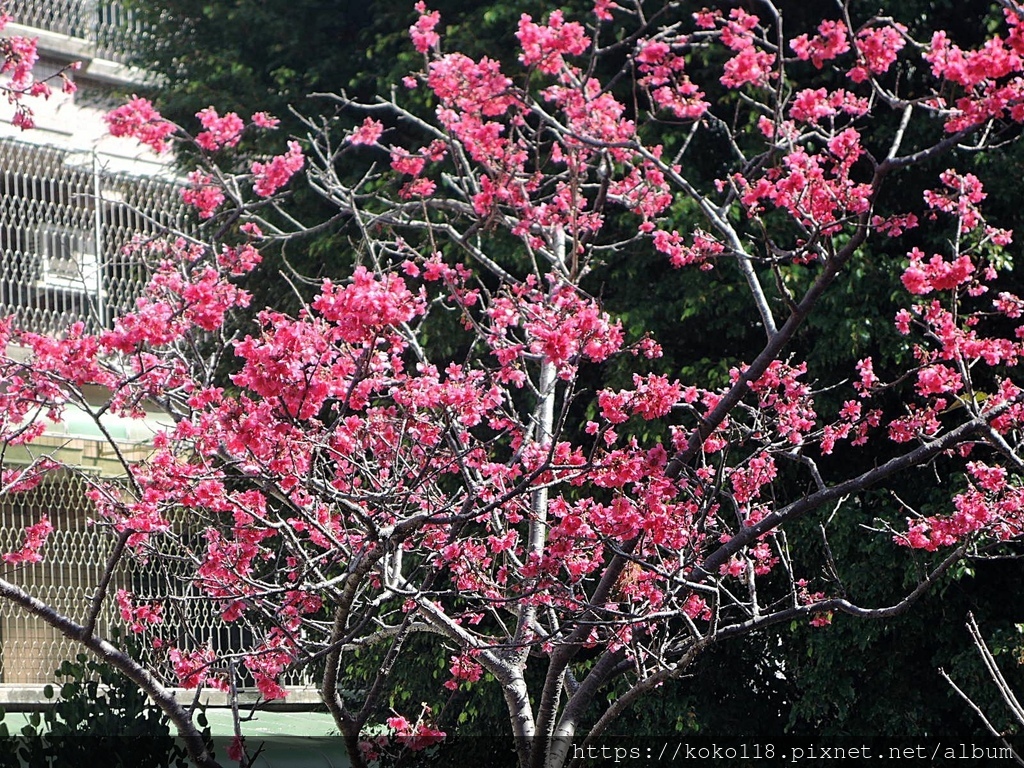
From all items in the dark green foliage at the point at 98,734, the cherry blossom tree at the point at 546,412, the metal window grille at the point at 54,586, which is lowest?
the metal window grille at the point at 54,586

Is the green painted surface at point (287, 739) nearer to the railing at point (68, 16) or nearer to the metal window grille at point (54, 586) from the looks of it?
the metal window grille at point (54, 586)

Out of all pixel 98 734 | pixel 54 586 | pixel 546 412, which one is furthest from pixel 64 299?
pixel 98 734

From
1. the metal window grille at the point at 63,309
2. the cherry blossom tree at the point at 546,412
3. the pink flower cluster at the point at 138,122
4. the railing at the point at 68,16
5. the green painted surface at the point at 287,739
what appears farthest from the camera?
the railing at the point at 68,16

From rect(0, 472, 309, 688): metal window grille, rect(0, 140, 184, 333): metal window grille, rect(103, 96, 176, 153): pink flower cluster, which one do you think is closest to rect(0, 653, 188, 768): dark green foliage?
rect(103, 96, 176, 153): pink flower cluster

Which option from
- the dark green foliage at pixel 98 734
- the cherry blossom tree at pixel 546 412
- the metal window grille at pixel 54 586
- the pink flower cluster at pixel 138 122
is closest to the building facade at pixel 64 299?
the metal window grille at pixel 54 586

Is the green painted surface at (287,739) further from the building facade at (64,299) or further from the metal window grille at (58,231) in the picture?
the metal window grille at (58,231)

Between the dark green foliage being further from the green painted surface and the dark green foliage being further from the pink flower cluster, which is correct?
the pink flower cluster

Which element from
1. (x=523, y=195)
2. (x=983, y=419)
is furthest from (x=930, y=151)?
(x=523, y=195)

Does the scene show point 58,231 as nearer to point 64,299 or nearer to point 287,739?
point 64,299

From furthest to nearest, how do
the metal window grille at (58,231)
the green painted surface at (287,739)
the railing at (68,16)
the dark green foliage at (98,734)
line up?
1. the railing at (68,16)
2. the metal window grille at (58,231)
3. the green painted surface at (287,739)
4. the dark green foliage at (98,734)

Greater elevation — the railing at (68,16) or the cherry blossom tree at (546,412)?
the cherry blossom tree at (546,412)

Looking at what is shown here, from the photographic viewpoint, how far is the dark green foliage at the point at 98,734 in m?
6.04

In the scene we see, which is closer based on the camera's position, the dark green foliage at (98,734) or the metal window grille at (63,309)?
the dark green foliage at (98,734)

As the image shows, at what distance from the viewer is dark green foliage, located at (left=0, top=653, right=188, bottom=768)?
6035 millimetres
